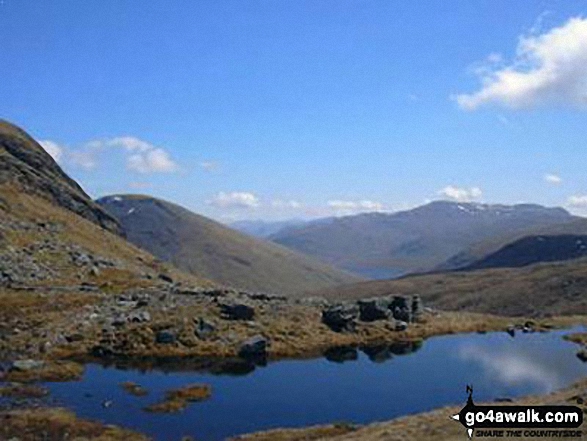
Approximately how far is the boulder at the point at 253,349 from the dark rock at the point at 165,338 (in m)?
7.70

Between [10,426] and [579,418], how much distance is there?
35794mm

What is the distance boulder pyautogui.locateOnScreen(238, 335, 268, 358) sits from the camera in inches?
2894

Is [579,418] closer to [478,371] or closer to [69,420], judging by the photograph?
[478,371]

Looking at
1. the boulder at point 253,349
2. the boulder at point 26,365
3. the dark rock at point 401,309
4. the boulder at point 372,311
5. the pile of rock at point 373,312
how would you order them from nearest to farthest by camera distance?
1. the boulder at point 26,365
2. the boulder at point 253,349
3. the pile of rock at point 373,312
4. the boulder at point 372,311
5. the dark rock at point 401,309

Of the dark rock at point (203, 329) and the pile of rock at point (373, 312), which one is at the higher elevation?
the pile of rock at point (373, 312)

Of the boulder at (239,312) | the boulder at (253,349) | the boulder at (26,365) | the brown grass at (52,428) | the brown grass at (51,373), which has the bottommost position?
the brown grass at (52,428)

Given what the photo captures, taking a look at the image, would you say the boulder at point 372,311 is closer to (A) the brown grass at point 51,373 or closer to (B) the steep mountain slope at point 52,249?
(A) the brown grass at point 51,373

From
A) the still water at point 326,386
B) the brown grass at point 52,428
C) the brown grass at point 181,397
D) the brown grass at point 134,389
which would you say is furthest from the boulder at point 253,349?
the brown grass at point 52,428

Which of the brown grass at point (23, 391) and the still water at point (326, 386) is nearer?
the still water at point (326, 386)

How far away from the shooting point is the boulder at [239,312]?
83562 mm

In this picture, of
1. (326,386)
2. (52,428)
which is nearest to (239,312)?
(326,386)

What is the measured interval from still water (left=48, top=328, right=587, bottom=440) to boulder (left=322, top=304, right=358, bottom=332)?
6855 millimetres

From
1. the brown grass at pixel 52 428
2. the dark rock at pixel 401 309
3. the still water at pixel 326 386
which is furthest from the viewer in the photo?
the dark rock at pixel 401 309

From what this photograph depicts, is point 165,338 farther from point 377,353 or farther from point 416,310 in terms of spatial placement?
point 416,310
